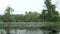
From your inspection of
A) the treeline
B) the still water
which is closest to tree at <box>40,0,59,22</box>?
the treeline

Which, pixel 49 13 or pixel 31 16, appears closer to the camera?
pixel 49 13

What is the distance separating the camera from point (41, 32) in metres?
18.5

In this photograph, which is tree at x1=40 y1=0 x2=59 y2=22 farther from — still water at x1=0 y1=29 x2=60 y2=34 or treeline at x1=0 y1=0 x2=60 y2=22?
still water at x1=0 y1=29 x2=60 y2=34

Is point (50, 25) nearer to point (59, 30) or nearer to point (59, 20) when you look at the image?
point (59, 30)

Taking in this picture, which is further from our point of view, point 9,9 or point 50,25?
point 9,9

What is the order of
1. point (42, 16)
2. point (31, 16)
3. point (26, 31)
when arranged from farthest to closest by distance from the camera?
1. point (31, 16)
2. point (42, 16)
3. point (26, 31)

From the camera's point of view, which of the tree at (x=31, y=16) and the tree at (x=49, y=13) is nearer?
the tree at (x=49, y=13)

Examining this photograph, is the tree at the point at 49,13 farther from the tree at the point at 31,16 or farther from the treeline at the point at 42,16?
the tree at the point at 31,16

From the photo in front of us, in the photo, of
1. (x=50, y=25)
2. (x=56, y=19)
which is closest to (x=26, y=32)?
(x=50, y=25)

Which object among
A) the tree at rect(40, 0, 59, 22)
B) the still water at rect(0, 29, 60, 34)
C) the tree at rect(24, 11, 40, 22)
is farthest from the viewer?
the tree at rect(24, 11, 40, 22)

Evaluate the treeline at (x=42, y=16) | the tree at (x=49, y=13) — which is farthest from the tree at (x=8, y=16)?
the tree at (x=49, y=13)

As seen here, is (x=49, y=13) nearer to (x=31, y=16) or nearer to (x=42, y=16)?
(x=42, y=16)

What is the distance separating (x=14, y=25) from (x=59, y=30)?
13.5ft

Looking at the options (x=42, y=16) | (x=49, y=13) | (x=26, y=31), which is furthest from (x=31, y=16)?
(x=26, y=31)
